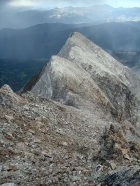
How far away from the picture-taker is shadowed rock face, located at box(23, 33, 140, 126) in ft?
197

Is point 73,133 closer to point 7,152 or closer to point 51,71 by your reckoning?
point 7,152

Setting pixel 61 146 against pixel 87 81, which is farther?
pixel 87 81

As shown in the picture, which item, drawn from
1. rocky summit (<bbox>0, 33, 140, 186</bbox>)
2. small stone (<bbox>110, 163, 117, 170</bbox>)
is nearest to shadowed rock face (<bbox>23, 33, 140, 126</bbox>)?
rocky summit (<bbox>0, 33, 140, 186</bbox>)

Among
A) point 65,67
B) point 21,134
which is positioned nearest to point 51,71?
point 65,67

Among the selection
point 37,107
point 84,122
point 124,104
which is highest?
point 37,107

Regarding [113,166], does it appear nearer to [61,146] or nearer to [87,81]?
[61,146]

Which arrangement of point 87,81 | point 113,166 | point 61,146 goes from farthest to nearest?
point 87,81, point 61,146, point 113,166

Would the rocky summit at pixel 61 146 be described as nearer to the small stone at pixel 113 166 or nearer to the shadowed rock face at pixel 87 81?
the small stone at pixel 113 166

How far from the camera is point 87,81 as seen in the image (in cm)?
6675

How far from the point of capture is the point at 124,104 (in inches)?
3091

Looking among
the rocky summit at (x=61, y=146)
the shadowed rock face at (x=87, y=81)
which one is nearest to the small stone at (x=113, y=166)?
the rocky summit at (x=61, y=146)

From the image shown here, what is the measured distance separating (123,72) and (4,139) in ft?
265

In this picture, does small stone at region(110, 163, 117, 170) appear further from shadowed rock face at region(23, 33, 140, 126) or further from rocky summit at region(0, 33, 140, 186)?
shadowed rock face at region(23, 33, 140, 126)

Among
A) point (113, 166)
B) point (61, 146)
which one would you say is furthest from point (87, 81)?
point (113, 166)
